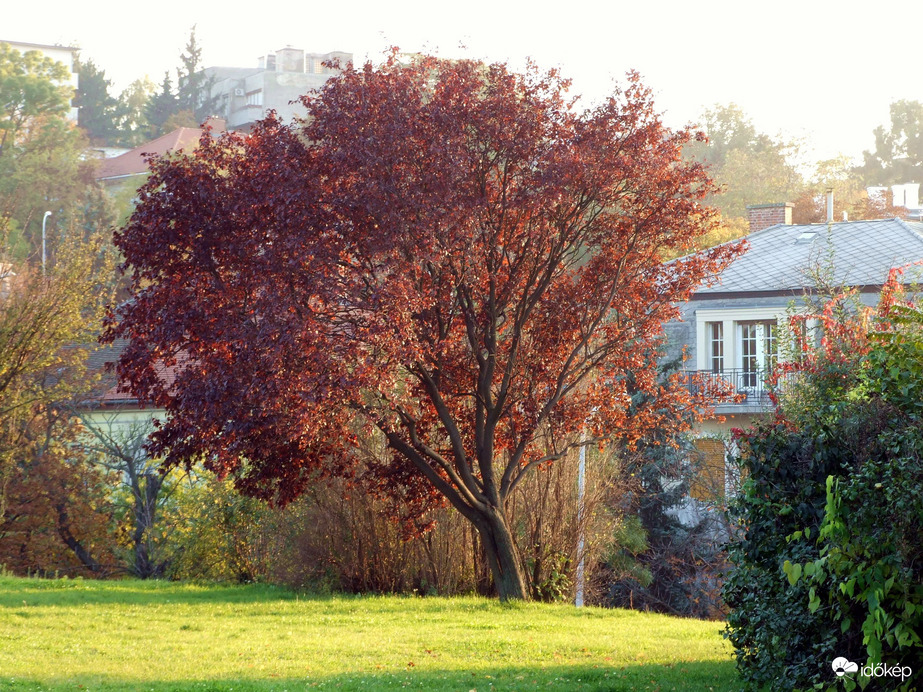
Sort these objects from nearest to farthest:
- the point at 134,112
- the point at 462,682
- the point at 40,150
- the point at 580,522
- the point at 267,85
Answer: the point at 462,682 → the point at 580,522 → the point at 40,150 → the point at 267,85 → the point at 134,112

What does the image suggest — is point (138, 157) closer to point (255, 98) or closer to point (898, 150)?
point (255, 98)

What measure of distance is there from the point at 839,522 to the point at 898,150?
79.1 metres

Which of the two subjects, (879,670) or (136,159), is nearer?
(879,670)

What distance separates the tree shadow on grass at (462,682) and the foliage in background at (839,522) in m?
0.83

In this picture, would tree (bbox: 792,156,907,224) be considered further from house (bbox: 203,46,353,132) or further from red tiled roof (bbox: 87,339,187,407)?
house (bbox: 203,46,353,132)

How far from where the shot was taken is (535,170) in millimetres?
12180

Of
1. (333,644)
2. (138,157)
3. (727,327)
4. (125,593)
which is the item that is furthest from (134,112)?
(333,644)

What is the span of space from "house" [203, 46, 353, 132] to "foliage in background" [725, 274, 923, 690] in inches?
2985

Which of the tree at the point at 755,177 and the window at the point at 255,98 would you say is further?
the window at the point at 255,98

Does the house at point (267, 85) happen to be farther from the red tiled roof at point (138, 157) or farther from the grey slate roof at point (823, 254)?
the grey slate roof at point (823, 254)

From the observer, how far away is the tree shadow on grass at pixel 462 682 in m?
8.34

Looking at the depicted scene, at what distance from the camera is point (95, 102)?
86.8 meters

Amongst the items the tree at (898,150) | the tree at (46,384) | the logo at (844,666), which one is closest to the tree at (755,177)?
the tree at (898,150)

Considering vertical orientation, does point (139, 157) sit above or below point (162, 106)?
below
